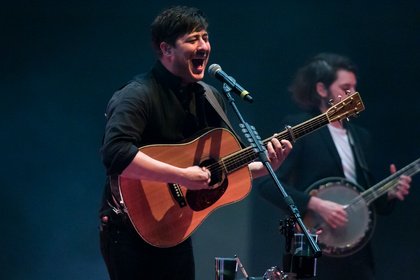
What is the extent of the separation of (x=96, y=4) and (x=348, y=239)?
235cm

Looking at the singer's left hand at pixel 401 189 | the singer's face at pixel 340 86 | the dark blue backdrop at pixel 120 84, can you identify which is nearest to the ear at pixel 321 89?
the singer's face at pixel 340 86

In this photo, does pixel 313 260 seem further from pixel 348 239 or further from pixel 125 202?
pixel 348 239

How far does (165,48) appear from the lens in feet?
9.77

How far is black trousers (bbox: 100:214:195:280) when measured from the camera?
9.03 ft

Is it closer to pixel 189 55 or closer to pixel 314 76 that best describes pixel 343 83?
pixel 314 76

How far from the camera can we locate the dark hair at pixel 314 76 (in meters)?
4.71

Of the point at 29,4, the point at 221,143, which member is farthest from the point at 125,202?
the point at 29,4

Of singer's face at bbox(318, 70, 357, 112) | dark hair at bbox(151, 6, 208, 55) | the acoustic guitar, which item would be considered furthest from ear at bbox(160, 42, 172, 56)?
singer's face at bbox(318, 70, 357, 112)

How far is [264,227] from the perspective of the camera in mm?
4730

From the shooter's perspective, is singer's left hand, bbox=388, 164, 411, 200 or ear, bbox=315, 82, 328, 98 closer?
singer's left hand, bbox=388, 164, 411, 200

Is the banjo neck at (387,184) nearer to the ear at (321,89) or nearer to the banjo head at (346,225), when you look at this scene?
the banjo head at (346,225)

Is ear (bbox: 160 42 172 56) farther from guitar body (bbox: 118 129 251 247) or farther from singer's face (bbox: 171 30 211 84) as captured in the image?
guitar body (bbox: 118 129 251 247)

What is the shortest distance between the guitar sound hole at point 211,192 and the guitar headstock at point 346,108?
23.2 inches

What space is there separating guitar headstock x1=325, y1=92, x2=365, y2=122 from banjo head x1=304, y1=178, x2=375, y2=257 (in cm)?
132
